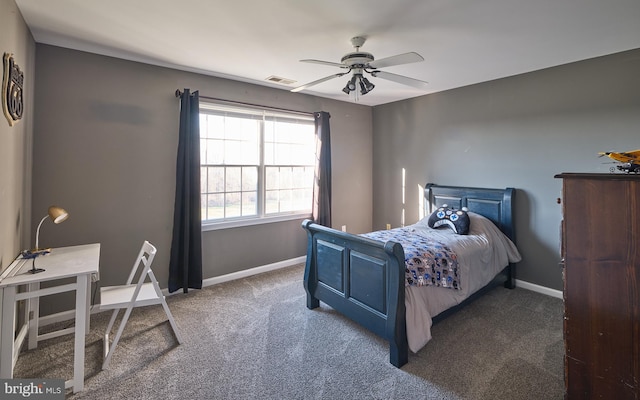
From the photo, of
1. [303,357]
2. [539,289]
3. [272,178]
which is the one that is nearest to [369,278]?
[303,357]

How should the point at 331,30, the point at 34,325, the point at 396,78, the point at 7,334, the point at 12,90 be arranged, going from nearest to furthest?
the point at 7,334 → the point at 12,90 → the point at 34,325 → the point at 331,30 → the point at 396,78

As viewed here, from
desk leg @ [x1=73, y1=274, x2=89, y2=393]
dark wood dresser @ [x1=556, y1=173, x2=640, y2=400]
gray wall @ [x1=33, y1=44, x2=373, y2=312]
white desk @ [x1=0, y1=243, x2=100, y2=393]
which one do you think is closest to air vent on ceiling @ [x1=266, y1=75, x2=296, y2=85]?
gray wall @ [x1=33, y1=44, x2=373, y2=312]

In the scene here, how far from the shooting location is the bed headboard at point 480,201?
3.53 meters

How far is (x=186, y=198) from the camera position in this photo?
325 cm

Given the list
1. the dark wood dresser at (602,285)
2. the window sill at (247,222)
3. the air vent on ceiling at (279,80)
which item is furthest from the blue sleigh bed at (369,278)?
the air vent on ceiling at (279,80)

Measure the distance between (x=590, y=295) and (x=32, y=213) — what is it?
403 cm

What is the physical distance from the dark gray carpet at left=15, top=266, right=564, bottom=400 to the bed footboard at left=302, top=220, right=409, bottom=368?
0.18 metres

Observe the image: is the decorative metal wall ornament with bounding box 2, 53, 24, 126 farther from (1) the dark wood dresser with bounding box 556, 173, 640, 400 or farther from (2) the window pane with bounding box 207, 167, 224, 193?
(1) the dark wood dresser with bounding box 556, 173, 640, 400

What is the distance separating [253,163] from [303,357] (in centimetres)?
251

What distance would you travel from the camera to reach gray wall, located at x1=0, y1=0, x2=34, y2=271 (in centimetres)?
189

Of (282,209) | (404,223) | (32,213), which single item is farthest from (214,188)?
(404,223)

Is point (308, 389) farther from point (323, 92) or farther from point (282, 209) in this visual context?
point (323, 92)

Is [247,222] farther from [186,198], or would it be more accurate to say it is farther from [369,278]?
[369,278]

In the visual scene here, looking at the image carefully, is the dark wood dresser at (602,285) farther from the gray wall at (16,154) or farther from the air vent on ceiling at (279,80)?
the gray wall at (16,154)
